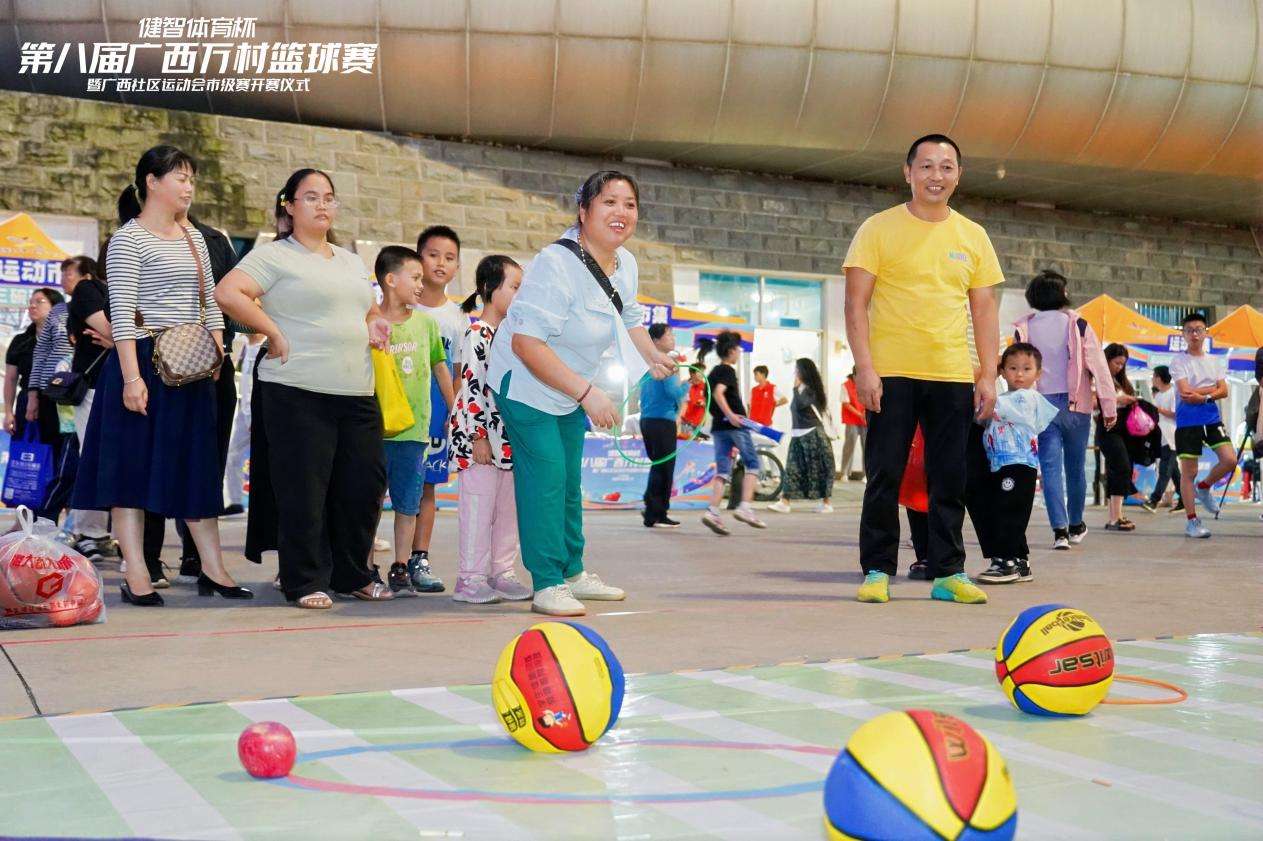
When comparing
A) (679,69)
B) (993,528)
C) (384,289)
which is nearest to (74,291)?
(384,289)

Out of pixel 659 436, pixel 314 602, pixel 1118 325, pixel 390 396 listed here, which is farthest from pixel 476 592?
pixel 1118 325

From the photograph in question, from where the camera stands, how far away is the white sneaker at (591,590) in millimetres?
5895

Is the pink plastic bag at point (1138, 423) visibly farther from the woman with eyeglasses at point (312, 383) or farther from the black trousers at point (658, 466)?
the woman with eyeglasses at point (312, 383)

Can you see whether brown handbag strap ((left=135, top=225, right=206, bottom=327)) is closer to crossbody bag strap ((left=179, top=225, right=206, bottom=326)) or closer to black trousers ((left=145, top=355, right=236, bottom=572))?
crossbody bag strap ((left=179, top=225, right=206, bottom=326))

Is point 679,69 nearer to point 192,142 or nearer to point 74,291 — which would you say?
point 192,142

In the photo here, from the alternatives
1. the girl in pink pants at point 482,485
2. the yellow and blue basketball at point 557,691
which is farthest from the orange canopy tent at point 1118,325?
the yellow and blue basketball at point 557,691

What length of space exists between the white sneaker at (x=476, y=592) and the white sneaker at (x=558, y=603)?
0.59m

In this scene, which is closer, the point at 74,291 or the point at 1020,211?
the point at 74,291

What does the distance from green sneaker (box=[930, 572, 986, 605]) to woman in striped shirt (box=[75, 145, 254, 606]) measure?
3165 mm

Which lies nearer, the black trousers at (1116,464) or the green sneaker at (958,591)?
the green sneaker at (958,591)

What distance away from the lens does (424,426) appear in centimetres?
651

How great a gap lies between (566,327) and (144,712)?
248 cm

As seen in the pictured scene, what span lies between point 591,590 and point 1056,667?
2.83m

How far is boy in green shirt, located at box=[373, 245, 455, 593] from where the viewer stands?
6.39 metres
